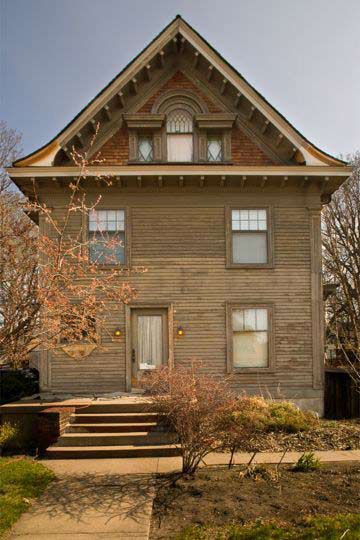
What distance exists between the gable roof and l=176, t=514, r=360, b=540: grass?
9.32 meters

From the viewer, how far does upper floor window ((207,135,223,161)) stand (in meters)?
13.3

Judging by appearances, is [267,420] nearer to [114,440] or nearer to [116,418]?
[116,418]

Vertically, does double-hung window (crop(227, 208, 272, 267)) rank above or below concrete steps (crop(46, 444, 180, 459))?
above

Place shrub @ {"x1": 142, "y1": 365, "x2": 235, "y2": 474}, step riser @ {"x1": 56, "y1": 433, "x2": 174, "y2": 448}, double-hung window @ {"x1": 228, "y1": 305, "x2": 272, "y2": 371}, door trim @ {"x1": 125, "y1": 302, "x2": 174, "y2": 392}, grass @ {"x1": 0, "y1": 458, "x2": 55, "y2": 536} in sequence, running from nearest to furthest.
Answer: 1. grass @ {"x1": 0, "y1": 458, "x2": 55, "y2": 536}
2. shrub @ {"x1": 142, "y1": 365, "x2": 235, "y2": 474}
3. step riser @ {"x1": 56, "y1": 433, "x2": 174, "y2": 448}
4. door trim @ {"x1": 125, "y1": 302, "x2": 174, "y2": 392}
5. double-hung window @ {"x1": 228, "y1": 305, "x2": 272, "y2": 371}

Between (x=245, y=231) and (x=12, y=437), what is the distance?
7518mm

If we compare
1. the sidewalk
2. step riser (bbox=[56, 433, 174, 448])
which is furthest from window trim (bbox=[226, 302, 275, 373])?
step riser (bbox=[56, 433, 174, 448])

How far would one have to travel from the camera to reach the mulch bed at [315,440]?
29.5 ft

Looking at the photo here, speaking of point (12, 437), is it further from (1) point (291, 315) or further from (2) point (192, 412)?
(1) point (291, 315)

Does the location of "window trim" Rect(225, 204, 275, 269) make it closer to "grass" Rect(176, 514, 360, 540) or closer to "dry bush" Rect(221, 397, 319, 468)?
"dry bush" Rect(221, 397, 319, 468)

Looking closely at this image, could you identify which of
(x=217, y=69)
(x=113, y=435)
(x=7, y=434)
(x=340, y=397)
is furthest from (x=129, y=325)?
(x=217, y=69)

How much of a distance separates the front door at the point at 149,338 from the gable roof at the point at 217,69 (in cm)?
490

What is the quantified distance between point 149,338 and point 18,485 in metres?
6.13

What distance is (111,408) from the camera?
1009 cm

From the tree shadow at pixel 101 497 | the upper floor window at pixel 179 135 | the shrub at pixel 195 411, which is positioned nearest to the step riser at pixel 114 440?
the tree shadow at pixel 101 497
